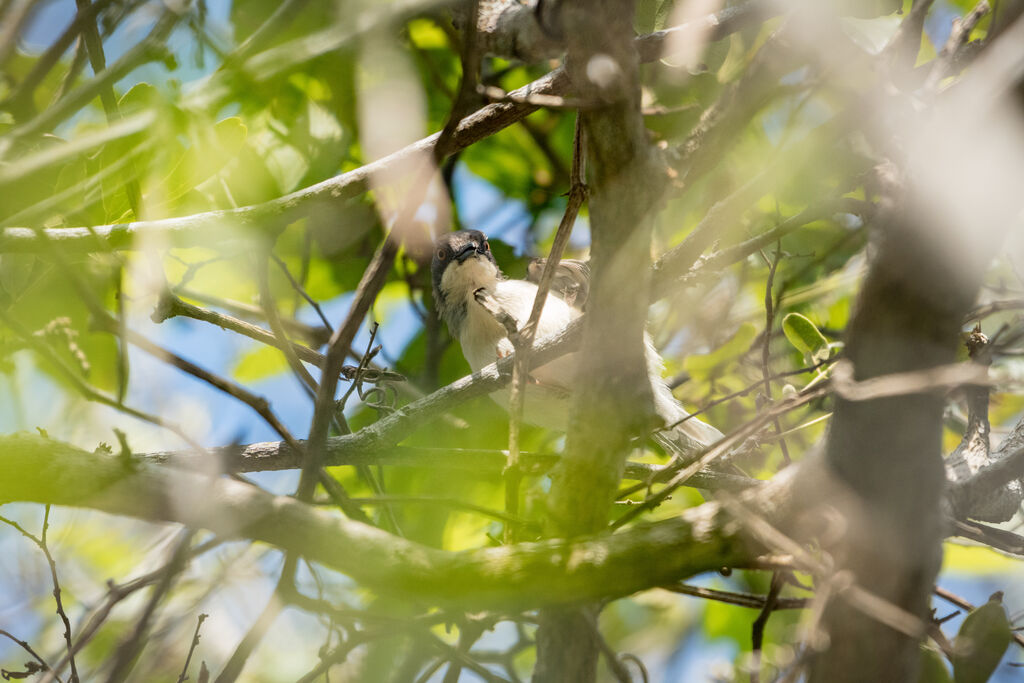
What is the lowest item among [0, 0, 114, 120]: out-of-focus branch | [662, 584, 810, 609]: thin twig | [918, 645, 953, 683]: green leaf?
[918, 645, 953, 683]: green leaf

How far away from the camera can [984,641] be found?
64.0 inches

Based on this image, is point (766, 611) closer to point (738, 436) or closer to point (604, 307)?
point (738, 436)

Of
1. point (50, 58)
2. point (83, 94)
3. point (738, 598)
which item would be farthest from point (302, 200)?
point (738, 598)

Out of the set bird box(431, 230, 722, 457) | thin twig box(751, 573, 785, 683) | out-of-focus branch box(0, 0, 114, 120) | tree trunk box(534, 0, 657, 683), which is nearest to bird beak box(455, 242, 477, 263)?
bird box(431, 230, 722, 457)

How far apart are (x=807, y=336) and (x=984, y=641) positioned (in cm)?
121

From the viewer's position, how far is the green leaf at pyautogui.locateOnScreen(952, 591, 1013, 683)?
162cm

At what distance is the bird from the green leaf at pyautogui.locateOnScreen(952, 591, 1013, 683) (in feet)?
5.98

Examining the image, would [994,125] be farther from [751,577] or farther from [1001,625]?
[751,577]

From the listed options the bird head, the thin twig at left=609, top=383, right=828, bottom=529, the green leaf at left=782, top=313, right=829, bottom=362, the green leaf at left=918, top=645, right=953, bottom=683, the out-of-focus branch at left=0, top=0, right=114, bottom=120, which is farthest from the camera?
the bird head

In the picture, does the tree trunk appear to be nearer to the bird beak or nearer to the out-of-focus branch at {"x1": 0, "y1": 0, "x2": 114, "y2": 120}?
the out-of-focus branch at {"x1": 0, "y1": 0, "x2": 114, "y2": 120}

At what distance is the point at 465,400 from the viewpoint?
8.76 feet

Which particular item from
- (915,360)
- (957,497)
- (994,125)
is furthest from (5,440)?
(957,497)

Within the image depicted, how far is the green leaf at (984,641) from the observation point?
1616 millimetres

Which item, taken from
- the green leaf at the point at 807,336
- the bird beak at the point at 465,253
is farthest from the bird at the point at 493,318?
the green leaf at the point at 807,336
